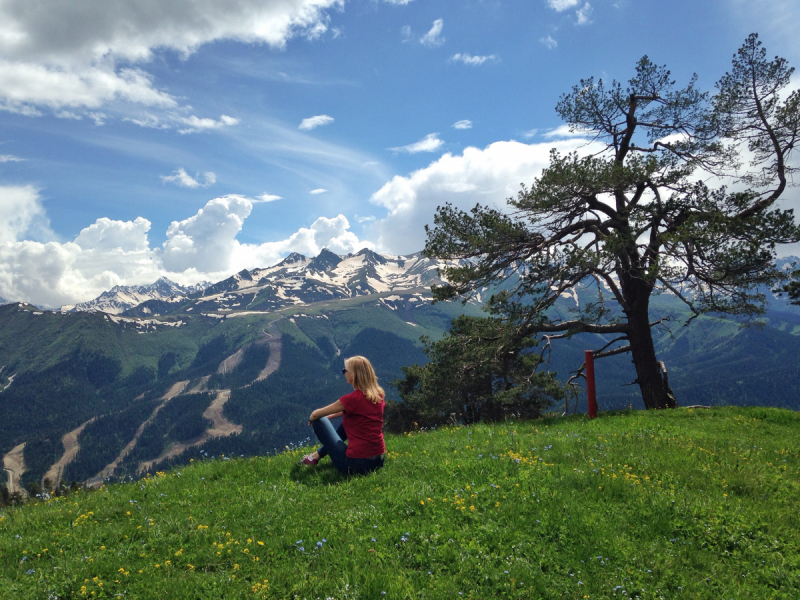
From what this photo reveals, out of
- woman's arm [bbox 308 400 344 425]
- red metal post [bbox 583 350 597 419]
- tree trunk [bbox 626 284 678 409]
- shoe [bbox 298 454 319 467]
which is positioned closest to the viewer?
woman's arm [bbox 308 400 344 425]

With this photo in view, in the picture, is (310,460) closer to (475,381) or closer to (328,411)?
(328,411)

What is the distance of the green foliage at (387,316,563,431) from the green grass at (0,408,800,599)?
873cm

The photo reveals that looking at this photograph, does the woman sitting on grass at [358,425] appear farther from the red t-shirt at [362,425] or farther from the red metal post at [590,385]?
the red metal post at [590,385]

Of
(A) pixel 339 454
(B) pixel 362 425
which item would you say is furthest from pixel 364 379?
(A) pixel 339 454

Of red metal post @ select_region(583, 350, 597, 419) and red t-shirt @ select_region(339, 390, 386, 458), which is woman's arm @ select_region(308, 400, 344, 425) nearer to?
red t-shirt @ select_region(339, 390, 386, 458)

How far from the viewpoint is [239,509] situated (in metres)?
7.02

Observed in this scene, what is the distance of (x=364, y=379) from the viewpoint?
27.9 ft

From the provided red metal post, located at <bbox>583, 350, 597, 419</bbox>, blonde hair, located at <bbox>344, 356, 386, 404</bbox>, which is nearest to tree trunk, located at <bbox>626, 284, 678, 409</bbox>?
red metal post, located at <bbox>583, 350, 597, 419</bbox>

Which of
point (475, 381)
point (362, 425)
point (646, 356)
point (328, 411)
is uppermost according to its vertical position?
point (328, 411)

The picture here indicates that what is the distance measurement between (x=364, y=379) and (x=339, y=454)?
1.62m

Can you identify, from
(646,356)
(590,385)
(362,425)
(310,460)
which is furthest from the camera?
(646,356)

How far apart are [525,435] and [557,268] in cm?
711

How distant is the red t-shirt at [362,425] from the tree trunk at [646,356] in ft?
42.2

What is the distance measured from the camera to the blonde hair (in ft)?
27.6
